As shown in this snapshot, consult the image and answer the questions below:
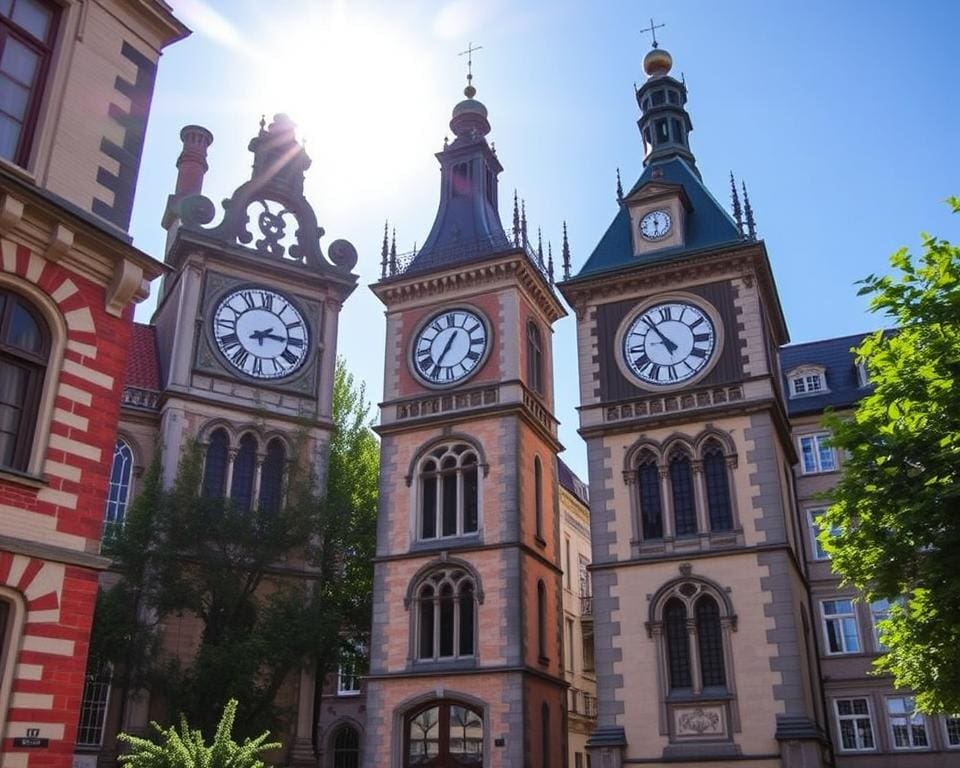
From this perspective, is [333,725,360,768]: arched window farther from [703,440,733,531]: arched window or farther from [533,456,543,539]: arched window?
[703,440,733,531]: arched window

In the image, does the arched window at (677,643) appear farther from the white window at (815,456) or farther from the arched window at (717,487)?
the white window at (815,456)

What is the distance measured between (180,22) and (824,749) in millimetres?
23435

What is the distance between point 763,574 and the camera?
26.3m

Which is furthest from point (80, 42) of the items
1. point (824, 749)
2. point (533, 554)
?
point (824, 749)

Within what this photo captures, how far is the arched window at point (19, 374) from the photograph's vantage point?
1345cm

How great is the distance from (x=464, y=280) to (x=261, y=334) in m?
8.25

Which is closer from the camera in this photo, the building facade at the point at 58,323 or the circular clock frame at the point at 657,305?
the building facade at the point at 58,323

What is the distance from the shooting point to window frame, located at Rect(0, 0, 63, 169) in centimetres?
1455

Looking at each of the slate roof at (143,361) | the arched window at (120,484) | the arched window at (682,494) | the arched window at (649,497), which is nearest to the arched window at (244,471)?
the arched window at (120,484)

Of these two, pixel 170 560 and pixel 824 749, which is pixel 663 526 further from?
pixel 170 560

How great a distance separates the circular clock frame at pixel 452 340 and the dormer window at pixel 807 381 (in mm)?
15219

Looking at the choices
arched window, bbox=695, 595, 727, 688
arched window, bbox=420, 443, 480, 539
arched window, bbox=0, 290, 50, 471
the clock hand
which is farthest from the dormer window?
arched window, bbox=0, 290, 50, 471

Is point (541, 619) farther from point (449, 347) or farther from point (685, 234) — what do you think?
point (685, 234)

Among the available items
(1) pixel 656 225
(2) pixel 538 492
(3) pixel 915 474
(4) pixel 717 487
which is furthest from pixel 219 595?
(3) pixel 915 474
